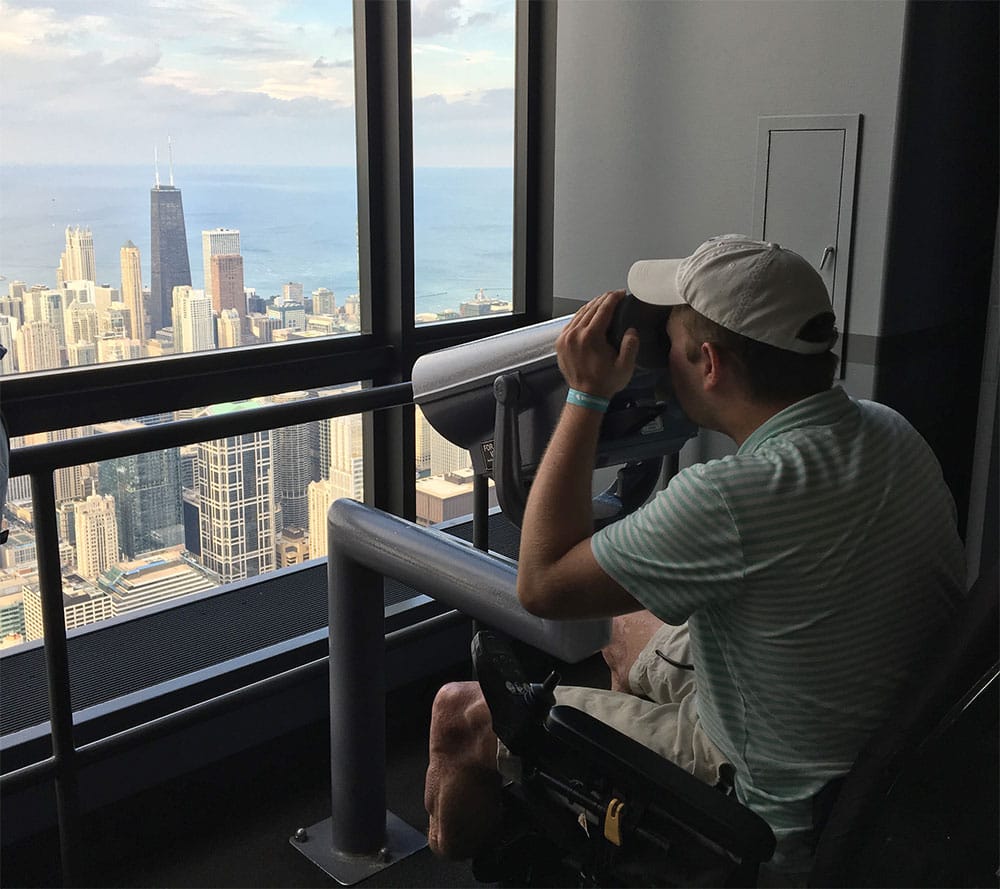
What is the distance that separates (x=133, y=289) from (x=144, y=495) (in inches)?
18.9

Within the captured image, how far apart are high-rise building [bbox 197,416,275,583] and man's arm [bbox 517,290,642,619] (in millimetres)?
1354

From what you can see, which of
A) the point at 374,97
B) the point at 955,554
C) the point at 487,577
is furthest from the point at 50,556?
the point at 374,97

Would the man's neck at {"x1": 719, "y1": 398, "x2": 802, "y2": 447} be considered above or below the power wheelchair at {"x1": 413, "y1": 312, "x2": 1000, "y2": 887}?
above

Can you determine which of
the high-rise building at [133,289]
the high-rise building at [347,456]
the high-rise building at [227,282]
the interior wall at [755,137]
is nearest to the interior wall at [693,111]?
the interior wall at [755,137]

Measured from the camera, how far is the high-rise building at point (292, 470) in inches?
106

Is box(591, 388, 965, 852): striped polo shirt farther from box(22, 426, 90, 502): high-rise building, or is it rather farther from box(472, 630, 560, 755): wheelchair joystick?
box(22, 426, 90, 502): high-rise building

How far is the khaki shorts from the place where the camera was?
1.42m

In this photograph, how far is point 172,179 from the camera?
2.42 metres

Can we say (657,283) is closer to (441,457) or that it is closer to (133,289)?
(133,289)

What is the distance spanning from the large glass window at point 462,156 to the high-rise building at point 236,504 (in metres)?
0.64

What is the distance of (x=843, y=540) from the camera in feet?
3.90

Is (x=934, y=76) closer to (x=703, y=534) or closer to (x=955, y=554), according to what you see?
(x=955, y=554)

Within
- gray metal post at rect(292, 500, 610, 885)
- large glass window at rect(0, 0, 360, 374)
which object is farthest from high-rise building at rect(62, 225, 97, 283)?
gray metal post at rect(292, 500, 610, 885)

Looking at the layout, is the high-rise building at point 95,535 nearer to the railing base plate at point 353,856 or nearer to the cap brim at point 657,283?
the railing base plate at point 353,856
